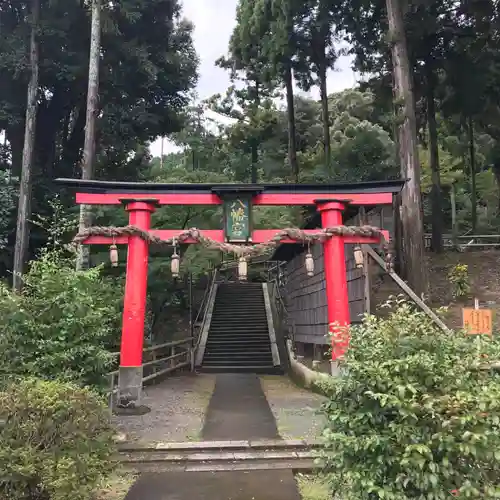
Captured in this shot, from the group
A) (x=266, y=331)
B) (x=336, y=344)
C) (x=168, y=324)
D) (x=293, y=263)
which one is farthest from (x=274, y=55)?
(x=336, y=344)

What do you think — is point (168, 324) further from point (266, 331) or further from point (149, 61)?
point (149, 61)

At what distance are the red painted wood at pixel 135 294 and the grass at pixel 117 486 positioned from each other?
3504 mm

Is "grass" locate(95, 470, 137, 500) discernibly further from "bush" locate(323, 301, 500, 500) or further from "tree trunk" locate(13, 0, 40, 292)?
"tree trunk" locate(13, 0, 40, 292)

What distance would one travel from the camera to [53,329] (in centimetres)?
582

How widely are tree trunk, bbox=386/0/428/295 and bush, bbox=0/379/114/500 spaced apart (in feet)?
26.9

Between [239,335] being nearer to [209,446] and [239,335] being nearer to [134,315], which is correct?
[134,315]

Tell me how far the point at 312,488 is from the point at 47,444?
2.68 meters

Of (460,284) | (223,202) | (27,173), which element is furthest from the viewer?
(27,173)

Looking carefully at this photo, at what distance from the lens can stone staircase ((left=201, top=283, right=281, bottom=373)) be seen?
15.8m

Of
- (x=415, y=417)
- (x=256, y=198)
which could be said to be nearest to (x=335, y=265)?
(x=256, y=198)

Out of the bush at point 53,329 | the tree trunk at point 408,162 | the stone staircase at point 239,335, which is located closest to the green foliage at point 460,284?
the tree trunk at point 408,162

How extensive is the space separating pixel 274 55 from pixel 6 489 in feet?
54.4

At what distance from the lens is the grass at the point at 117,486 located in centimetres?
484

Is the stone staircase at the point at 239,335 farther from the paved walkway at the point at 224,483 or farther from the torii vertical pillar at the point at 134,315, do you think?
the paved walkway at the point at 224,483
